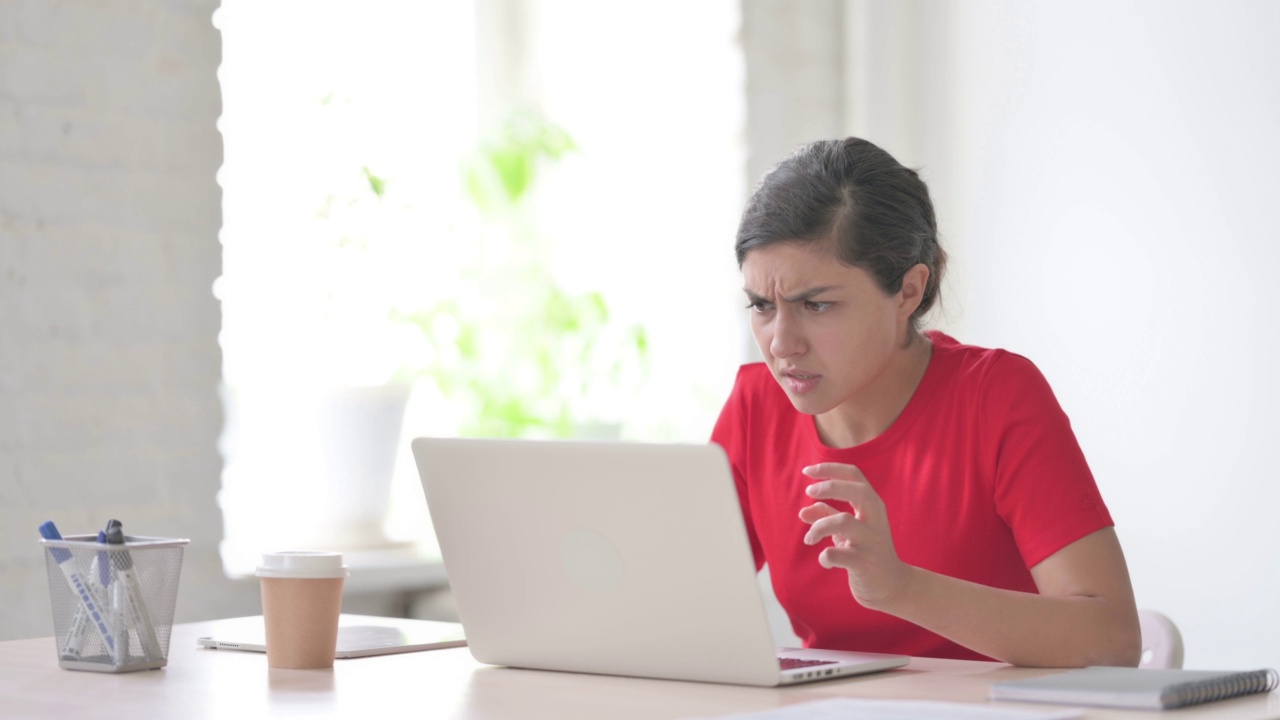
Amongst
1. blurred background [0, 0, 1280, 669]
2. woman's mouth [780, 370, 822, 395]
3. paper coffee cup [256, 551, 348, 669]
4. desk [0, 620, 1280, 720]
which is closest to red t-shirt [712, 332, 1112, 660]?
woman's mouth [780, 370, 822, 395]

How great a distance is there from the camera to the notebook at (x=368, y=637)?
55.7 inches

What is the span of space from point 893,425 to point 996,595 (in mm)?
358

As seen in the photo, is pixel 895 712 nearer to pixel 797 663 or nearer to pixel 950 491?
pixel 797 663

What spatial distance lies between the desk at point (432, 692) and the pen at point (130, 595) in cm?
3

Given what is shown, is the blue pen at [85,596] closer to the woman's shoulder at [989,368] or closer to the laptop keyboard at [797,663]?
the laptop keyboard at [797,663]

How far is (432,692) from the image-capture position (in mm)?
1161

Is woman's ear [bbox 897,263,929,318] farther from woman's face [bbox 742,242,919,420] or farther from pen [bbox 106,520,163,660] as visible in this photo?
pen [bbox 106,520,163,660]

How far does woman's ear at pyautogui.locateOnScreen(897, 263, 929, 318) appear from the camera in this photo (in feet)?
5.34

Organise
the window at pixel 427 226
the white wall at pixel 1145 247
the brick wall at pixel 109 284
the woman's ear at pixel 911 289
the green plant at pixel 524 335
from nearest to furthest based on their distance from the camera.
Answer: the woman's ear at pixel 911 289 → the brick wall at pixel 109 284 → the window at pixel 427 226 → the white wall at pixel 1145 247 → the green plant at pixel 524 335

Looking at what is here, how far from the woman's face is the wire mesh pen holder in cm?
65

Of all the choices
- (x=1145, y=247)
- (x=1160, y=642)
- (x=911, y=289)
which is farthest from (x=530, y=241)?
(x=1160, y=642)

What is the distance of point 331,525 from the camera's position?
2314 millimetres

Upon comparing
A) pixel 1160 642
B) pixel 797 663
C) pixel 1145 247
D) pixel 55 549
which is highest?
pixel 1145 247

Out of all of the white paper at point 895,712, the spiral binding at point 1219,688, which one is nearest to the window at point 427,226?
the white paper at point 895,712
